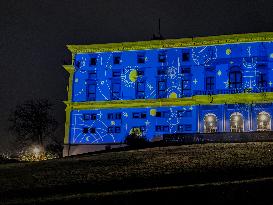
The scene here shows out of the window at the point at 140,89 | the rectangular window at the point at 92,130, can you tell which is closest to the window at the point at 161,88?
the window at the point at 140,89

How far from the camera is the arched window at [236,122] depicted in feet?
202

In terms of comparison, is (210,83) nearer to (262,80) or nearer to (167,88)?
(167,88)

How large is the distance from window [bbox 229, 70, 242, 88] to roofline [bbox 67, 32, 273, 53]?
3625 millimetres

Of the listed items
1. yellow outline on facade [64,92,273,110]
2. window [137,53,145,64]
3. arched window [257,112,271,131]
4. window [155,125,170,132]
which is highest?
window [137,53,145,64]

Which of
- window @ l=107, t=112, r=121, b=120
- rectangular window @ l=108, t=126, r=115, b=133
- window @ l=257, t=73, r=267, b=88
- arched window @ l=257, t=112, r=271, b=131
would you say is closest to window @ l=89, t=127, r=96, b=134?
rectangular window @ l=108, t=126, r=115, b=133

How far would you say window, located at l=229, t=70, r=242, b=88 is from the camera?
206 feet

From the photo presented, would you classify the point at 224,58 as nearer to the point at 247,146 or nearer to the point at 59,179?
the point at 247,146

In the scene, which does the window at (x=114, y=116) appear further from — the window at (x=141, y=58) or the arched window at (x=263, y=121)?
the arched window at (x=263, y=121)

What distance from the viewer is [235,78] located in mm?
62938

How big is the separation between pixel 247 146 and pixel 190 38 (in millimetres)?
29147

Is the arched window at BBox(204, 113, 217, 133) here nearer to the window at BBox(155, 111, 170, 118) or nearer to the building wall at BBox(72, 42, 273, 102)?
the building wall at BBox(72, 42, 273, 102)

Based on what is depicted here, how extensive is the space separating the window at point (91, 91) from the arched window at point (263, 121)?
20064 millimetres

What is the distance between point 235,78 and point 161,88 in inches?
349

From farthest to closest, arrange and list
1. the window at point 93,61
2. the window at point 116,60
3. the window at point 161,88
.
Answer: the window at point 93,61 → the window at point 116,60 → the window at point 161,88
